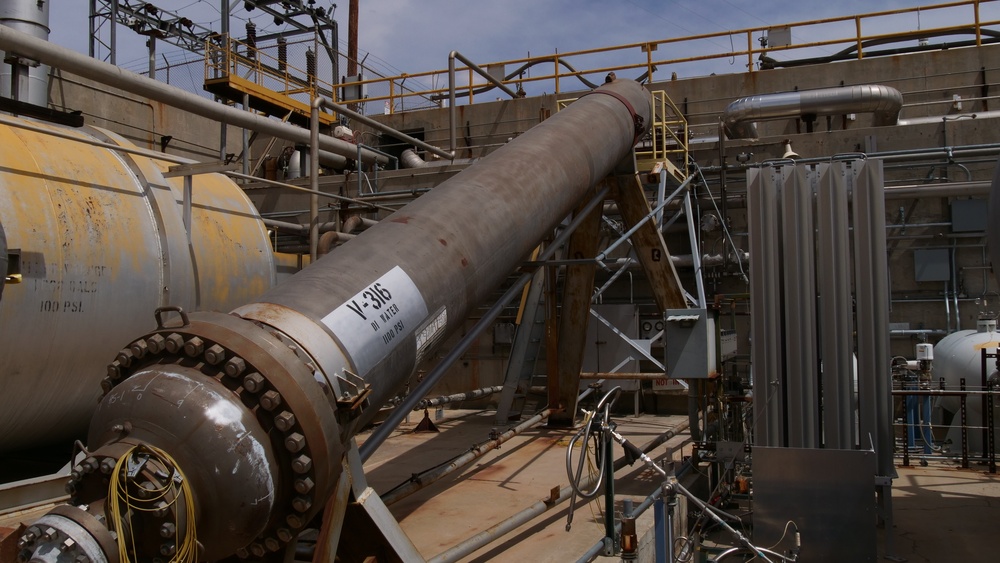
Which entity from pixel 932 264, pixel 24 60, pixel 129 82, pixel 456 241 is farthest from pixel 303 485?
pixel 932 264

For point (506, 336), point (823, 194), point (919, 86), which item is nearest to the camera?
point (823, 194)

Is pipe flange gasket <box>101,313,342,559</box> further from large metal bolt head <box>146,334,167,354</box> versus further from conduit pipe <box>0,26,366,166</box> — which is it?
conduit pipe <box>0,26,366,166</box>

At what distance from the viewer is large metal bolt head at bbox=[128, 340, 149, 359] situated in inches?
138

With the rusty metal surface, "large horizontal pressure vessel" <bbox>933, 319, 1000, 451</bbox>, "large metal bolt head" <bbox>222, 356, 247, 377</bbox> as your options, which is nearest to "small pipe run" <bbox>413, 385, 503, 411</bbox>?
the rusty metal surface

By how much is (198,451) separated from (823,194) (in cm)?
543

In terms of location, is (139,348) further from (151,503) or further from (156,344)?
(151,503)

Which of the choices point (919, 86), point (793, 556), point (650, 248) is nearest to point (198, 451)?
point (793, 556)

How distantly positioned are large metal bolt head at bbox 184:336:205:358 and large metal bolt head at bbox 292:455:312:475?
2.11 ft

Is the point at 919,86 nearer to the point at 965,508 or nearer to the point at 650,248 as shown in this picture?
the point at 650,248

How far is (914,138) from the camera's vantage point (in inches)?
494

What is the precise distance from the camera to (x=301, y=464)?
11.0 ft

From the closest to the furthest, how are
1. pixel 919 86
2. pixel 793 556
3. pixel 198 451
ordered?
pixel 198 451
pixel 793 556
pixel 919 86

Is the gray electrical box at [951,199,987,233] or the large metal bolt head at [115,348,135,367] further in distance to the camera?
the gray electrical box at [951,199,987,233]

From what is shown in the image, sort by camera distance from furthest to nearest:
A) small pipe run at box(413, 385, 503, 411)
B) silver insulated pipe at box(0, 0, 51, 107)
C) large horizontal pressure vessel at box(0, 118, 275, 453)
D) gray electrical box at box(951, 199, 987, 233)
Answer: gray electrical box at box(951, 199, 987, 233) → small pipe run at box(413, 385, 503, 411) → silver insulated pipe at box(0, 0, 51, 107) → large horizontal pressure vessel at box(0, 118, 275, 453)
